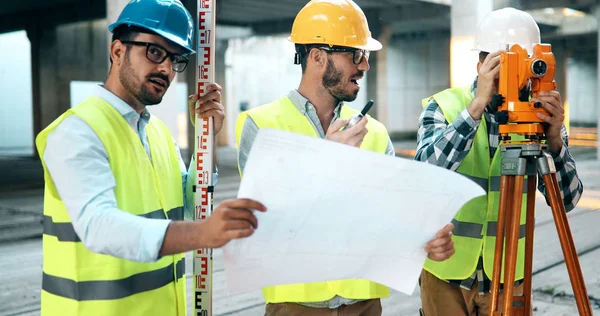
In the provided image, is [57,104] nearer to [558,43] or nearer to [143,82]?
[143,82]

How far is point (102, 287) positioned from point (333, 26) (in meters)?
1.14

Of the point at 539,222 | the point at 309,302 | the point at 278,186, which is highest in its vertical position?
the point at 278,186

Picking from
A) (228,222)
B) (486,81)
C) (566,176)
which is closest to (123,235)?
(228,222)

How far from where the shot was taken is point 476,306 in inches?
95.0

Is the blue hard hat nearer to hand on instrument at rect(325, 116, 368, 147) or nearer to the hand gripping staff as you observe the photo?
the hand gripping staff

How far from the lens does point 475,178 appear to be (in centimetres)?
235

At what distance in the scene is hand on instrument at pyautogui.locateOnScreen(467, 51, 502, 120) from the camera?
195 centimetres

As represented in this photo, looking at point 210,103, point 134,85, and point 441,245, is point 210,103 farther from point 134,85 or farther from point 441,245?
point 441,245

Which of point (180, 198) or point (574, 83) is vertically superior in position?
point (574, 83)

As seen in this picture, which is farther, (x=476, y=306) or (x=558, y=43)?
(x=558, y=43)

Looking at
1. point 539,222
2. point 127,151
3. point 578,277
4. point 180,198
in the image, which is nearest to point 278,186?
point 127,151

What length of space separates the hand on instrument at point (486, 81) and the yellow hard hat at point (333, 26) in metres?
0.39

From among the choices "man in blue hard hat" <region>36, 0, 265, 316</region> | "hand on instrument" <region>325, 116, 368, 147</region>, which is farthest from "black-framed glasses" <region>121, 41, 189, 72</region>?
"hand on instrument" <region>325, 116, 368, 147</region>

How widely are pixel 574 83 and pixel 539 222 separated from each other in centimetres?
3551
